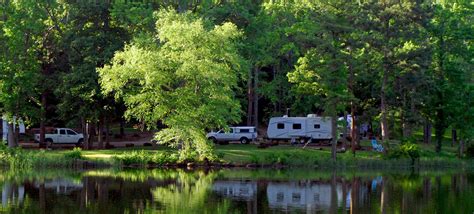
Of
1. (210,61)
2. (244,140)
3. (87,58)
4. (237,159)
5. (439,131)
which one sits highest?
(87,58)

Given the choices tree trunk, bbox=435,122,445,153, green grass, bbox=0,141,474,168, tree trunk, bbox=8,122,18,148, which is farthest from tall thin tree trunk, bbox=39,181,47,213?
tree trunk, bbox=435,122,445,153

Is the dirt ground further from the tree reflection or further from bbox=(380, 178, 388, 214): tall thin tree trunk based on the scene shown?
bbox=(380, 178, 388, 214): tall thin tree trunk

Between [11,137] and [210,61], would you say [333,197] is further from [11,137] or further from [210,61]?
[11,137]

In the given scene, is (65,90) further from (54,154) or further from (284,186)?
(284,186)

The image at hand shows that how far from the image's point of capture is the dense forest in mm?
47938

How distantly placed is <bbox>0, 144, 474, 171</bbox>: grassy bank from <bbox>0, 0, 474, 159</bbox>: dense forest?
2.14 meters

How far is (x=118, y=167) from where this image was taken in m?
48.7

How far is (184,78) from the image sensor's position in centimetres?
4841

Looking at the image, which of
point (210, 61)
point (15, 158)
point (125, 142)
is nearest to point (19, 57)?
point (15, 158)

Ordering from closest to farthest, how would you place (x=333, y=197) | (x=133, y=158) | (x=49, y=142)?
1. (x=333, y=197)
2. (x=133, y=158)
3. (x=49, y=142)

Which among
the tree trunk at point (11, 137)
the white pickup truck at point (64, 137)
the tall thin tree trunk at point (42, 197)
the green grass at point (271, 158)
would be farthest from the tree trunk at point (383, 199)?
the white pickup truck at point (64, 137)

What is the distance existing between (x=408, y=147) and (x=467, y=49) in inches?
503

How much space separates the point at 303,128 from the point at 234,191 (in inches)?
1217

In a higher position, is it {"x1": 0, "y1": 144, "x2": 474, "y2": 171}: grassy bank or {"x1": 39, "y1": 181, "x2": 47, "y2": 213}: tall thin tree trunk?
{"x1": 0, "y1": 144, "x2": 474, "y2": 171}: grassy bank
